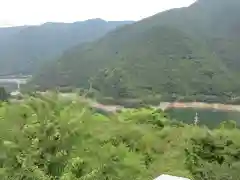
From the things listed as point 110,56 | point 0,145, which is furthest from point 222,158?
point 110,56

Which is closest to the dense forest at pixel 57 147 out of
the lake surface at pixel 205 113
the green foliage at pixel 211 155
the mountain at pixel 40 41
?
the green foliage at pixel 211 155

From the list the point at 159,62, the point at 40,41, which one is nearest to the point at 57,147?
the point at 159,62

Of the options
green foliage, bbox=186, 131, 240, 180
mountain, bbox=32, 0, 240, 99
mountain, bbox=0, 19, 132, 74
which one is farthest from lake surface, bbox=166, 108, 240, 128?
mountain, bbox=0, 19, 132, 74

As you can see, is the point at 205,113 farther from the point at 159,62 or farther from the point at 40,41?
the point at 40,41

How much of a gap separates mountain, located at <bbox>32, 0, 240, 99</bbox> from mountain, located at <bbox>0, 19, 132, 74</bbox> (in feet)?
82.6

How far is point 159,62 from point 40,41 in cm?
7728

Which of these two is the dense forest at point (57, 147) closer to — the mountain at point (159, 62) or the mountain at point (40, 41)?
the mountain at point (159, 62)

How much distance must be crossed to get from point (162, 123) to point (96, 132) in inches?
349

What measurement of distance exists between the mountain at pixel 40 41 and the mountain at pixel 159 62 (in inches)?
991

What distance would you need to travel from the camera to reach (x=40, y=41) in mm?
141250

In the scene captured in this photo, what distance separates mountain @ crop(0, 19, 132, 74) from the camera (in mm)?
112438

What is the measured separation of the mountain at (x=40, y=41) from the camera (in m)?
112

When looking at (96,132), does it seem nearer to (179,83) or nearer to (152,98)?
(152,98)

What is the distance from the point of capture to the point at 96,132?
336 inches
